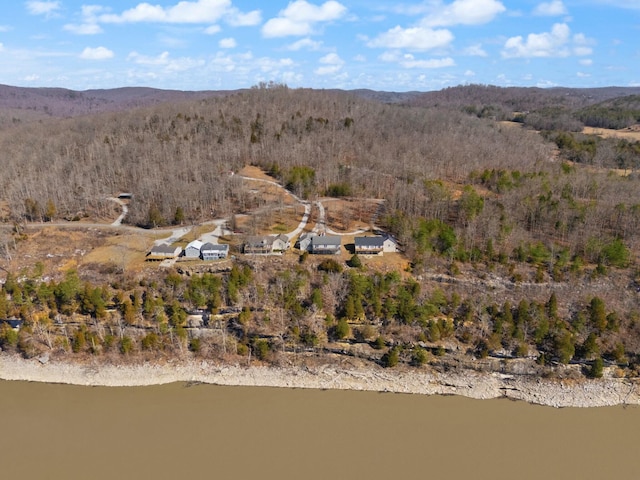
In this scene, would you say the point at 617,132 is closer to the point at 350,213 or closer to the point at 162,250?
the point at 350,213

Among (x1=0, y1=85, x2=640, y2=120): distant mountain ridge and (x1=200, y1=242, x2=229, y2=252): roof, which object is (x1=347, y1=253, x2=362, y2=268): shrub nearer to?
(x1=200, y1=242, x2=229, y2=252): roof

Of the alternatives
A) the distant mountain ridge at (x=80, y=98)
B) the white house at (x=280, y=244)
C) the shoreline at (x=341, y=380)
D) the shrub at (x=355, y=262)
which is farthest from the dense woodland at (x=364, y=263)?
the distant mountain ridge at (x=80, y=98)

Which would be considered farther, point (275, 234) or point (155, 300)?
point (275, 234)

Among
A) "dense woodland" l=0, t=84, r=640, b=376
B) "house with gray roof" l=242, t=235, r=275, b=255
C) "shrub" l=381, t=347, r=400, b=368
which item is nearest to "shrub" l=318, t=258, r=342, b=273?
"dense woodland" l=0, t=84, r=640, b=376

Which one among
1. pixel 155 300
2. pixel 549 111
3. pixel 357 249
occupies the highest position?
pixel 549 111

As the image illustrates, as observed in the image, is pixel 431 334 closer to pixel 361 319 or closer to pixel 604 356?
pixel 361 319

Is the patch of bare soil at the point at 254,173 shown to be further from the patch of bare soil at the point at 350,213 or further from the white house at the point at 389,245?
the white house at the point at 389,245

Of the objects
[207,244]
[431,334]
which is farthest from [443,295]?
[207,244]
